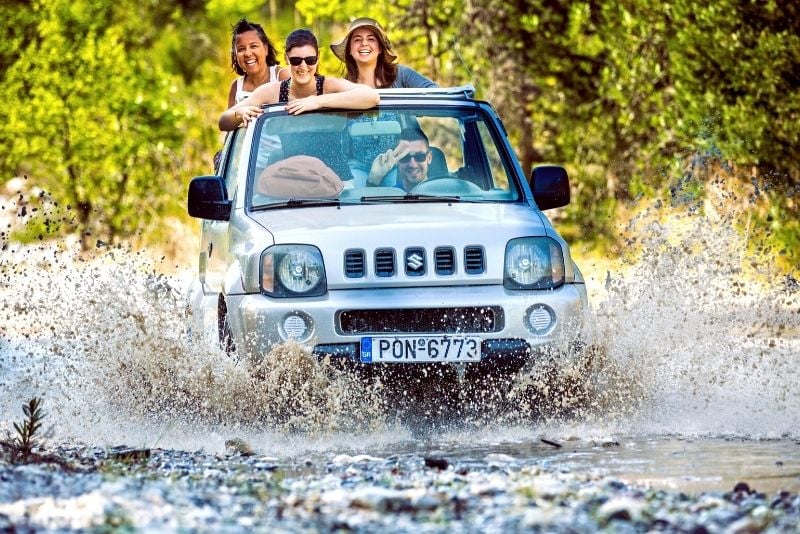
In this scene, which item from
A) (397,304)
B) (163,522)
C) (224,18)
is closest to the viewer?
(163,522)

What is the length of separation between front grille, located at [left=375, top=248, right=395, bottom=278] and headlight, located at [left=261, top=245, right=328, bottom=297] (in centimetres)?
27

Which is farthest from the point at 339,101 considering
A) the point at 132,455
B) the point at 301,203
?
the point at 132,455

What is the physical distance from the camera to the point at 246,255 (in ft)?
26.7

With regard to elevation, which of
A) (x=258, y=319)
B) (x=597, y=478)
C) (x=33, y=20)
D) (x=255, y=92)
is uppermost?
(x=33, y=20)

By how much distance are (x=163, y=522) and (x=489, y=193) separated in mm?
4099

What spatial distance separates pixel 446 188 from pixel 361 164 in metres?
0.50

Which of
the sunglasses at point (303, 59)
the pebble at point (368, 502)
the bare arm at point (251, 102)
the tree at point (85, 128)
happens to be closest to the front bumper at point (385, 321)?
the pebble at point (368, 502)

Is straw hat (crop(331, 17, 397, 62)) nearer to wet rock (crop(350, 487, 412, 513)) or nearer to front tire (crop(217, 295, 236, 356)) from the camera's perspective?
front tire (crop(217, 295, 236, 356))

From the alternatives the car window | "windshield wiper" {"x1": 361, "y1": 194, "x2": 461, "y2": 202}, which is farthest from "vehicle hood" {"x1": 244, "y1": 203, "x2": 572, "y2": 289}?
the car window

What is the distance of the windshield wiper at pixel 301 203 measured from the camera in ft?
28.1

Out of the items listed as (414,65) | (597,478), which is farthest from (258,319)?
(414,65)

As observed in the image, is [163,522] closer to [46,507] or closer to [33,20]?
[46,507]

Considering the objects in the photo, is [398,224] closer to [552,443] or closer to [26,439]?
[552,443]

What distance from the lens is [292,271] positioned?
315 inches
